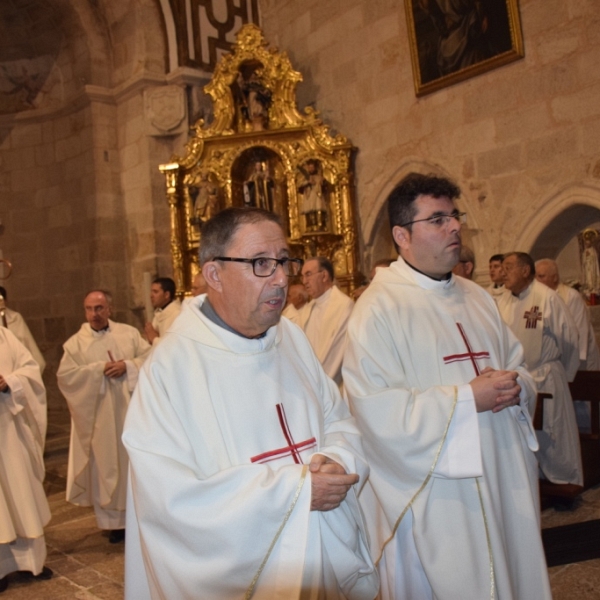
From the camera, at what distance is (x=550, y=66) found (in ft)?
22.5

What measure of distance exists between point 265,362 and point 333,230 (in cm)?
684

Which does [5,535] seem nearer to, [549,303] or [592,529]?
[592,529]

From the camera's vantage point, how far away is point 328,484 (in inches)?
78.7

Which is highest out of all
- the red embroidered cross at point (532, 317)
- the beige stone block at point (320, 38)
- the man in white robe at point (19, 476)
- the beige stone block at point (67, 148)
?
the beige stone block at point (320, 38)

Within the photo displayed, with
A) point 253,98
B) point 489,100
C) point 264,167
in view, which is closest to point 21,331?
point 264,167

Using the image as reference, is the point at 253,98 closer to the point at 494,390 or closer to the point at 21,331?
the point at 21,331

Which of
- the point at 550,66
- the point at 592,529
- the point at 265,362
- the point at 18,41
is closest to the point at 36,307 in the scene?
the point at 18,41

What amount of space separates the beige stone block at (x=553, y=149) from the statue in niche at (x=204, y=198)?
13.5 ft

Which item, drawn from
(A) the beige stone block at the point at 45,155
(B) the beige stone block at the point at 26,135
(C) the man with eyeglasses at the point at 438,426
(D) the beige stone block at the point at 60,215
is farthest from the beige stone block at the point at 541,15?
(B) the beige stone block at the point at 26,135

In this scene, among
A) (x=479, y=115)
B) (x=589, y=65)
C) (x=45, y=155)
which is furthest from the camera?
(x=45, y=155)

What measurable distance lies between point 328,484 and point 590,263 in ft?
21.1

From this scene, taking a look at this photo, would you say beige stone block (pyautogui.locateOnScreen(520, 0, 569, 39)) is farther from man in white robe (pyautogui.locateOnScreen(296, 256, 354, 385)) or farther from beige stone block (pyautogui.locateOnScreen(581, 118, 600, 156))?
man in white robe (pyautogui.locateOnScreen(296, 256, 354, 385))

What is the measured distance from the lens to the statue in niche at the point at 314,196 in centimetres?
893

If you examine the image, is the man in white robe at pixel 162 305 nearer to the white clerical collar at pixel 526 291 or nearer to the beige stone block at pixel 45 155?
the white clerical collar at pixel 526 291
